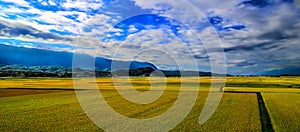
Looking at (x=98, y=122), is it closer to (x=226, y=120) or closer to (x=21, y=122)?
(x=21, y=122)

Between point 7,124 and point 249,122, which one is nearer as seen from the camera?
point 7,124

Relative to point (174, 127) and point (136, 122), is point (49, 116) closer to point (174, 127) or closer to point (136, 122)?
point (136, 122)

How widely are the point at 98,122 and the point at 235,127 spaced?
973 cm

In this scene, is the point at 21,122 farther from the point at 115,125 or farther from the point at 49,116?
the point at 115,125

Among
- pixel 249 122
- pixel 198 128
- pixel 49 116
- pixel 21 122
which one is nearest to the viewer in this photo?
pixel 198 128

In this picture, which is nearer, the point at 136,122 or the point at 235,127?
the point at 235,127

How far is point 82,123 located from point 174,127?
21.7 feet

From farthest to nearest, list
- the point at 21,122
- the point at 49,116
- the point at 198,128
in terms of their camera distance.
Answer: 1. the point at 49,116
2. the point at 21,122
3. the point at 198,128

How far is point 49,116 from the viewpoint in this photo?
74.0ft

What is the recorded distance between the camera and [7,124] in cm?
1859

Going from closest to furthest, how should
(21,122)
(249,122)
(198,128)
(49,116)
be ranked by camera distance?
(198,128) → (21,122) → (249,122) → (49,116)

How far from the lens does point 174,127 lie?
1842 cm

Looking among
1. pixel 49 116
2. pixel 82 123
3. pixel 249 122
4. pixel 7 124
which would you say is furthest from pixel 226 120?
pixel 7 124

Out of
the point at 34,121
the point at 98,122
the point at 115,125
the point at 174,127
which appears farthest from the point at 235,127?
the point at 34,121
